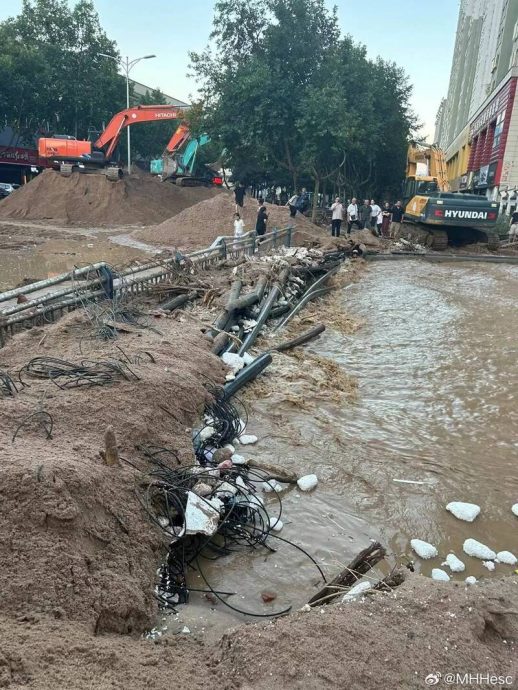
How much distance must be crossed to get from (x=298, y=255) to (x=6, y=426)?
11.3 metres

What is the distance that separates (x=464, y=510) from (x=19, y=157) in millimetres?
39623

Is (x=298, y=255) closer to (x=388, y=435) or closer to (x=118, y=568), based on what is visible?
(x=388, y=435)

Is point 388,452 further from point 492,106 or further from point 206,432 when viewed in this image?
point 492,106

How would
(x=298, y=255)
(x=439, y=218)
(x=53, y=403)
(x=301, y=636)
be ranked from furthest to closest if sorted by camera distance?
1. (x=439, y=218)
2. (x=298, y=255)
3. (x=53, y=403)
4. (x=301, y=636)

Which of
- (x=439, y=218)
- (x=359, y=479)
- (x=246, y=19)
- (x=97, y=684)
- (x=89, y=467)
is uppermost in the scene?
(x=246, y=19)

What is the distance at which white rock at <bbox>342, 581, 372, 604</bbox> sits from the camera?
113 inches

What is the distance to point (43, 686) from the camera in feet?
6.56

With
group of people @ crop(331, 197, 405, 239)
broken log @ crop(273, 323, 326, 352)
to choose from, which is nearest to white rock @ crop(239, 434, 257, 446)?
broken log @ crop(273, 323, 326, 352)

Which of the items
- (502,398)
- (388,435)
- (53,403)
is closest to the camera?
(53,403)

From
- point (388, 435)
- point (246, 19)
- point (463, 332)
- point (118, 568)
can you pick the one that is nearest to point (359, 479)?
point (388, 435)

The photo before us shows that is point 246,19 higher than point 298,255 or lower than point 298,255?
higher

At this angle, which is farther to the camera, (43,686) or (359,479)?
(359,479)

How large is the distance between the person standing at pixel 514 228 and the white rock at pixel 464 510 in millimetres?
19066

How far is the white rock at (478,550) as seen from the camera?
3685 millimetres
